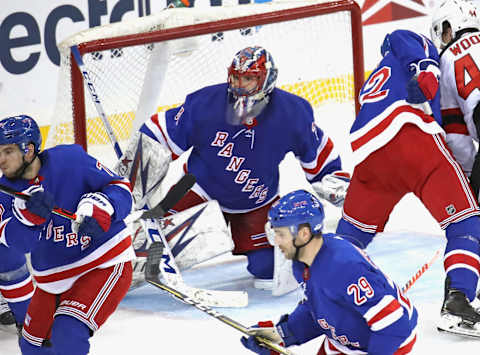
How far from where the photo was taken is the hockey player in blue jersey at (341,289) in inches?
92.3

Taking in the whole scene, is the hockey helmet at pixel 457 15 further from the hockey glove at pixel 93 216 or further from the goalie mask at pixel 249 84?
the hockey glove at pixel 93 216

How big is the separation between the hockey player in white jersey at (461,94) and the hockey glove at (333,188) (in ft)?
1.92

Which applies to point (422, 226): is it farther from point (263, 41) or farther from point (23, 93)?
point (23, 93)

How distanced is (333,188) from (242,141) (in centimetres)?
41

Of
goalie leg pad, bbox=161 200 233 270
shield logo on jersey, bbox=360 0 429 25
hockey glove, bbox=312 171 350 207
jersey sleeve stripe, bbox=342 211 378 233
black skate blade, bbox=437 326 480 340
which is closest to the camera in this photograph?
black skate blade, bbox=437 326 480 340

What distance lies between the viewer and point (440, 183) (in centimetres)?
322

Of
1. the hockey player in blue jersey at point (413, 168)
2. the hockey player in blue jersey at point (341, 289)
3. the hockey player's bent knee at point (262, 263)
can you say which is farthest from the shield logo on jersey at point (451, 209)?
the hockey player's bent knee at point (262, 263)

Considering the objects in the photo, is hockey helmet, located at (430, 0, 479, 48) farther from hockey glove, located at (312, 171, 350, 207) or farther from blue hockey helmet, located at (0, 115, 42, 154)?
blue hockey helmet, located at (0, 115, 42, 154)

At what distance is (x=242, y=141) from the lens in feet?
12.4

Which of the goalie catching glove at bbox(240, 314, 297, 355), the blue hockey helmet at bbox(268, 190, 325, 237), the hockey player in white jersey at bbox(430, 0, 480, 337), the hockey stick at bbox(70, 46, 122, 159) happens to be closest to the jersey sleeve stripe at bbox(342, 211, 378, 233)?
the hockey player in white jersey at bbox(430, 0, 480, 337)

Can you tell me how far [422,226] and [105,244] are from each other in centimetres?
224

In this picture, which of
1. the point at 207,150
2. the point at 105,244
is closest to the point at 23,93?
the point at 207,150

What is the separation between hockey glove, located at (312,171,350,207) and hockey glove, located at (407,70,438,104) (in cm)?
65

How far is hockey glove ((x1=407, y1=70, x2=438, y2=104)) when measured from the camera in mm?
3172
